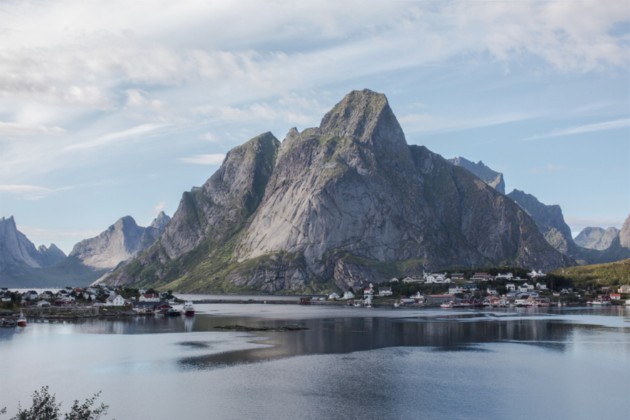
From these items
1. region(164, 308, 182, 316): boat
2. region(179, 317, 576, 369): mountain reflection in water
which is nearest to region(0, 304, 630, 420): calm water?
region(179, 317, 576, 369): mountain reflection in water

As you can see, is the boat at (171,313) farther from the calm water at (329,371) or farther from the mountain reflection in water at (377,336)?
the calm water at (329,371)

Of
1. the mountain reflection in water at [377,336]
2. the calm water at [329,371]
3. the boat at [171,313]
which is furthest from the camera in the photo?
the boat at [171,313]

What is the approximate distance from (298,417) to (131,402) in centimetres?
1917

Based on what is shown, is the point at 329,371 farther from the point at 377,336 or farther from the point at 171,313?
the point at 171,313

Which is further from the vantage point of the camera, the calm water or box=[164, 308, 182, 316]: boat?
box=[164, 308, 182, 316]: boat

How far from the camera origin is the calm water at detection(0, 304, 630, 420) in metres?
66.7

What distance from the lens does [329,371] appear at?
8719 cm

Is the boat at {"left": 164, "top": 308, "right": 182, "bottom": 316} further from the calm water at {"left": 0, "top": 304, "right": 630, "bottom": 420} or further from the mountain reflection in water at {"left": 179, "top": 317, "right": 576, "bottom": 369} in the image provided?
the calm water at {"left": 0, "top": 304, "right": 630, "bottom": 420}

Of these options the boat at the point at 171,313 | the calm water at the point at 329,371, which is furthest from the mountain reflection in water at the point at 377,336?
the boat at the point at 171,313

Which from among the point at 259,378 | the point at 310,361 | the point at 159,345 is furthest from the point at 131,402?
the point at 159,345

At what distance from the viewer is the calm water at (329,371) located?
6669cm

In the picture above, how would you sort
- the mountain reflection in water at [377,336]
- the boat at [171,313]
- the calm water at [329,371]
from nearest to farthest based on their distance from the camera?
the calm water at [329,371]
the mountain reflection in water at [377,336]
the boat at [171,313]

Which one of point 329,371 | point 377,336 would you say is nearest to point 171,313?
point 377,336

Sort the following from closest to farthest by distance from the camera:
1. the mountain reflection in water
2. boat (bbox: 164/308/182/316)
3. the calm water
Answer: the calm water → the mountain reflection in water → boat (bbox: 164/308/182/316)
